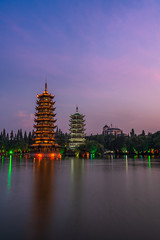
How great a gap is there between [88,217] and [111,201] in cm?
282

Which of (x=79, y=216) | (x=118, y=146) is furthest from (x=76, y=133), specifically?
(x=79, y=216)

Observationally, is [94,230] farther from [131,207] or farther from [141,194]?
[141,194]

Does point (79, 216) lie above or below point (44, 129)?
below

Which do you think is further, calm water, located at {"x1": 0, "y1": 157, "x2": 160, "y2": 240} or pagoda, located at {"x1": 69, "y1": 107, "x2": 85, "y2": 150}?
pagoda, located at {"x1": 69, "y1": 107, "x2": 85, "y2": 150}

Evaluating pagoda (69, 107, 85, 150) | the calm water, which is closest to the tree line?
pagoda (69, 107, 85, 150)

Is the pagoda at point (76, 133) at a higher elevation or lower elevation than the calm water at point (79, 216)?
higher

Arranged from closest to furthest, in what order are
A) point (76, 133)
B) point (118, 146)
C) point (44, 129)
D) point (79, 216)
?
point (79, 216) < point (44, 129) < point (76, 133) < point (118, 146)

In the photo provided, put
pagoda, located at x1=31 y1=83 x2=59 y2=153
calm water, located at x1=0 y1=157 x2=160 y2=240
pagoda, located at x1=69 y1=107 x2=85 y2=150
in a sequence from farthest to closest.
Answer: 1. pagoda, located at x1=69 y1=107 x2=85 y2=150
2. pagoda, located at x1=31 y1=83 x2=59 y2=153
3. calm water, located at x1=0 y1=157 x2=160 y2=240

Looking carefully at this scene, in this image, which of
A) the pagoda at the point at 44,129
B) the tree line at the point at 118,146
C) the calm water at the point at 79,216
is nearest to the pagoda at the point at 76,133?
the tree line at the point at 118,146

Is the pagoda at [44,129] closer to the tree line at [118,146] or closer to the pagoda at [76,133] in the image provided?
the tree line at [118,146]

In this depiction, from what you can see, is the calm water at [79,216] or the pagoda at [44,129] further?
the pagoda at [44,129]

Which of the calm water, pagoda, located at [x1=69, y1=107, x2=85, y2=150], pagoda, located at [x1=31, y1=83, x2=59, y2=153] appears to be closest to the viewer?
the calm water

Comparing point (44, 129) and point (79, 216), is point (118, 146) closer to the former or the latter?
point (44, 129)

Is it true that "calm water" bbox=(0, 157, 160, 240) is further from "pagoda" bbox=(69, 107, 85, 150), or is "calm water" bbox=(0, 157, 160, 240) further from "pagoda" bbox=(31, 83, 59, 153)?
"pagoda" bbox=(69, 107, 85, 150)
